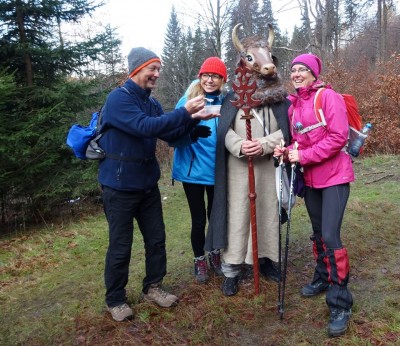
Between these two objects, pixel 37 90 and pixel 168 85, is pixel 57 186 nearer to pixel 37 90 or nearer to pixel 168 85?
pixel 37 90

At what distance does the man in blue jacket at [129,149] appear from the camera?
2898mm

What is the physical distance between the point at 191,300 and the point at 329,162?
6.11 ft

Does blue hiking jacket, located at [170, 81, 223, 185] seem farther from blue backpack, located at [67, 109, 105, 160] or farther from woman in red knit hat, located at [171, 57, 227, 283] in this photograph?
blue backpack, located at [67, 109, 105, 160]

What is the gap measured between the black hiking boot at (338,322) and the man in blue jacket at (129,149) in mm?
1727

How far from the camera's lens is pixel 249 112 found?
321 centimetres

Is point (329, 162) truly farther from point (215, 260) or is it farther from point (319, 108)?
point (215, 260)

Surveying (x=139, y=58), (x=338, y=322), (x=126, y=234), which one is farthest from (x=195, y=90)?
(x=338, y=322)

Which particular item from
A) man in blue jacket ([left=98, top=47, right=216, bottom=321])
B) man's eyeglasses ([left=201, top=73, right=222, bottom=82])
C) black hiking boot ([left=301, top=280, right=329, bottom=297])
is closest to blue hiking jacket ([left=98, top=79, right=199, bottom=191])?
man in blue jacket ([left=98, top=47, right=216, bottom=321])

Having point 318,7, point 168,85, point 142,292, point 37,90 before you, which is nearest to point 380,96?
point 318,7

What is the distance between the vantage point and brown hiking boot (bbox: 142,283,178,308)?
3.44m

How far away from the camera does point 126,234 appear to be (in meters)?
3.18

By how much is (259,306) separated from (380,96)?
12.6 m

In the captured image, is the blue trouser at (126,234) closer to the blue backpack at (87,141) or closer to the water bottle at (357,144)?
the blue backpack at (87,141)

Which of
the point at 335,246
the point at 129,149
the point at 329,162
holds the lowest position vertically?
the point at 335,246
